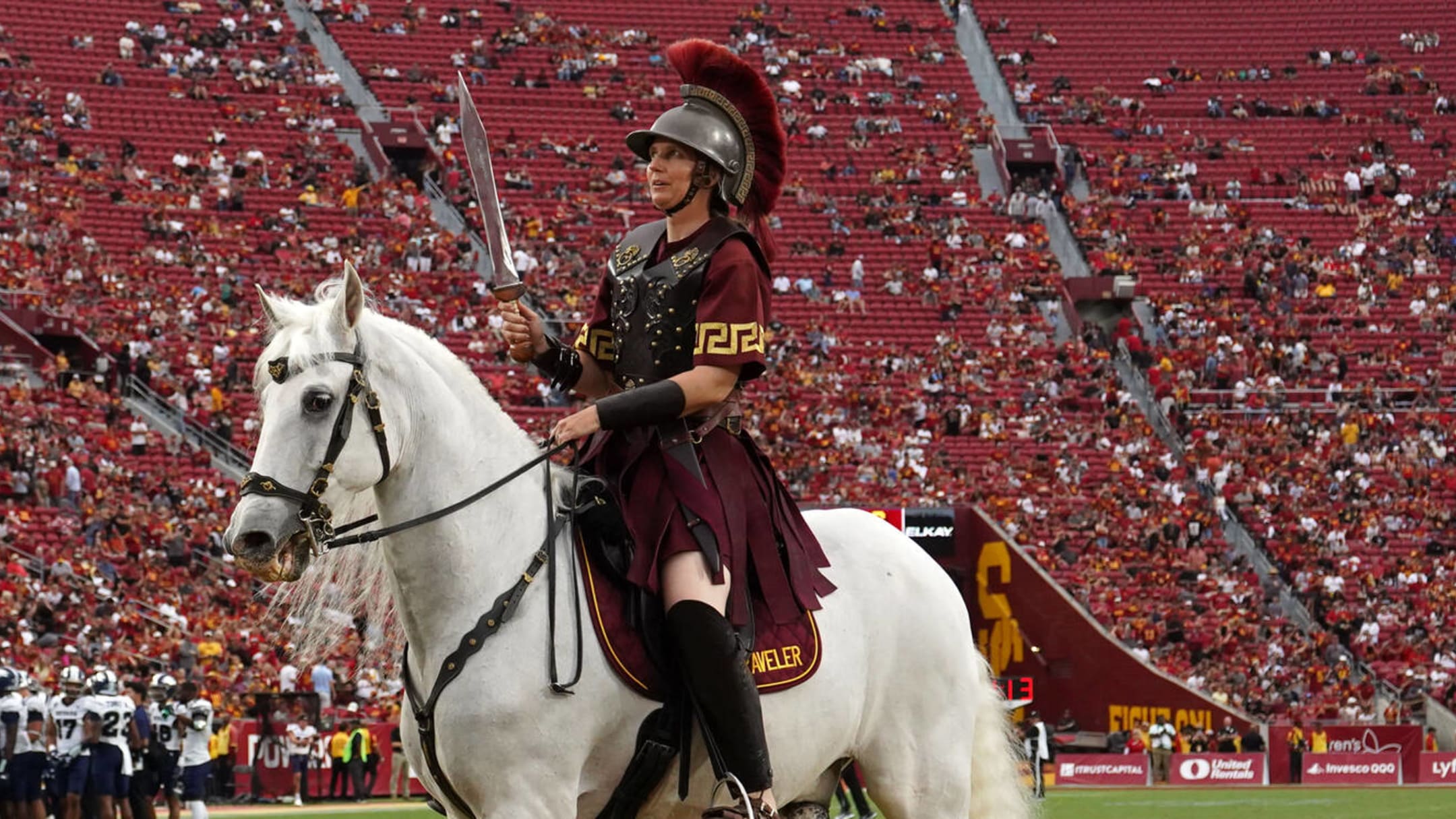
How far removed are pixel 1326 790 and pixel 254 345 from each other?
19.0 m

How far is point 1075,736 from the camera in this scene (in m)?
28.5

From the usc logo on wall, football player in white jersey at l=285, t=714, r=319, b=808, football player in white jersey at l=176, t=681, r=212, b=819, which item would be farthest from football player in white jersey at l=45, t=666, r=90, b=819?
the usc logo on wall

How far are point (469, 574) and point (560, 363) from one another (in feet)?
3.15

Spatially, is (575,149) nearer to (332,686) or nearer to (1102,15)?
(1102,15)

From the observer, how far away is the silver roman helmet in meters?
6.14

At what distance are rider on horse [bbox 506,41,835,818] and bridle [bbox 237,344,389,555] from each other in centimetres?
62

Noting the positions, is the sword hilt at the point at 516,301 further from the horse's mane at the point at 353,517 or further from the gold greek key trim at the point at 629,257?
the gold greek key trim at the point at 629,257

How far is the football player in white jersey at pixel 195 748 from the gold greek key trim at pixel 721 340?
13.0 meters

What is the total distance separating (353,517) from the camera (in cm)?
571

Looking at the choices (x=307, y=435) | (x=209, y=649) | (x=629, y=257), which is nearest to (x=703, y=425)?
(x=629, y=257)

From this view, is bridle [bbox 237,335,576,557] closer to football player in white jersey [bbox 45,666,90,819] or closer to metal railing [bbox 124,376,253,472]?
football player in white jersey [bbox 45,666,90,819]

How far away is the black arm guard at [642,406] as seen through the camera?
5.71 m

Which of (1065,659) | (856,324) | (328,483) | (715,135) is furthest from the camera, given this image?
(856,324)

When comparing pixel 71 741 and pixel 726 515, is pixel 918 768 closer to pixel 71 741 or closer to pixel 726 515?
pixel 726 515
